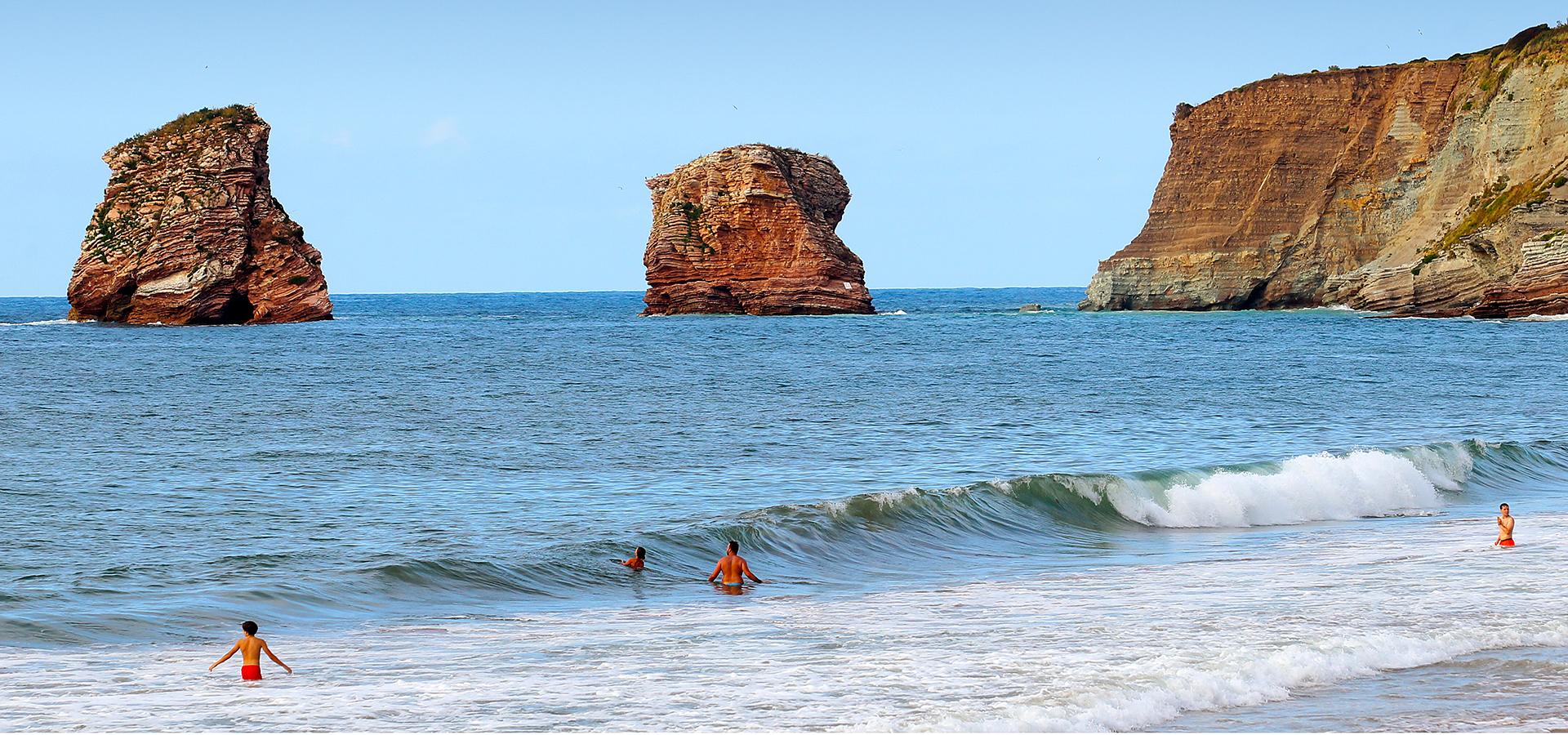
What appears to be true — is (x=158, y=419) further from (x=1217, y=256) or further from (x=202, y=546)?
(x=1217, y=256)

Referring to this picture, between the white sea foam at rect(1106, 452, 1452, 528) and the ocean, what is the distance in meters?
0.07

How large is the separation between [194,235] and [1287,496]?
68065 millimetres

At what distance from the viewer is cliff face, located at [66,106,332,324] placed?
79125 mm

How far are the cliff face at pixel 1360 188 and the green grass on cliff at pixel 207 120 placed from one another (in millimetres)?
61646

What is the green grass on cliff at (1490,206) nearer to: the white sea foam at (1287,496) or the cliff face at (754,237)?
the cliff face at (754,237)

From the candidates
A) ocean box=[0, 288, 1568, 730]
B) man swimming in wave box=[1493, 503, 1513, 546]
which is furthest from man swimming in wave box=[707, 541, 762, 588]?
man swimming in wave box=[1493, 503, 1513, 546]

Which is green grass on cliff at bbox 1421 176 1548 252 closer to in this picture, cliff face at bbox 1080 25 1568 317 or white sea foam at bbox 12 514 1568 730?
cliff face at bbox 1080 25 1568 317

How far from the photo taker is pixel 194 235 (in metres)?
78.3

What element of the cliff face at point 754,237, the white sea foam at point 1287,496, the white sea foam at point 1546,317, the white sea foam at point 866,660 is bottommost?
the white sea foam at point 866,660

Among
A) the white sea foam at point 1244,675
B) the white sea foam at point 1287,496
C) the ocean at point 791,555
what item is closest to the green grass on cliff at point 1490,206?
the ocean at point 791,555

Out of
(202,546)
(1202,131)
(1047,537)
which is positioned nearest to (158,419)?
(202,546)

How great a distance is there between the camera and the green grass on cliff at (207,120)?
3275 inches

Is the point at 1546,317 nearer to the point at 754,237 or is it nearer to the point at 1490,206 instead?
the point at 1490,206

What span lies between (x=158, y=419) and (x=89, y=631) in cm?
2063
